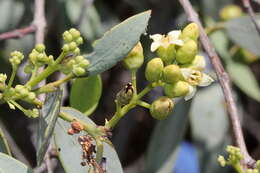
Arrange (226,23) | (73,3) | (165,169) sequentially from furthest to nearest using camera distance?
(73,3), (226,23), (165,169)

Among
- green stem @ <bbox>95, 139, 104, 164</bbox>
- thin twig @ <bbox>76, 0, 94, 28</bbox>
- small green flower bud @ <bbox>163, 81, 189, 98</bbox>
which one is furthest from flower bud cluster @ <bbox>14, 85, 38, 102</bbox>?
thin twig @ <bbox>76, 0, 94, 28</bbox>

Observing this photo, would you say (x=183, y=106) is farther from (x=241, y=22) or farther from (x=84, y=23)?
(x=84, y=23)

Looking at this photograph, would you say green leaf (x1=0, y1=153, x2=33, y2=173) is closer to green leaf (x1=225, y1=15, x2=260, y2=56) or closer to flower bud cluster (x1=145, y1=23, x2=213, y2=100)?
flower bud cluster (x1=145, y1=23, x2=213, y2=100)

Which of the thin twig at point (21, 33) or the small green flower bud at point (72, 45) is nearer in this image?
the small green flower bud at point (72, 45)

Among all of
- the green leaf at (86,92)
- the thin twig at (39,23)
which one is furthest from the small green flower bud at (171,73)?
the thin twig at (39,23)

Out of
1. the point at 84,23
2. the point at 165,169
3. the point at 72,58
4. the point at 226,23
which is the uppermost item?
the point at 72,58

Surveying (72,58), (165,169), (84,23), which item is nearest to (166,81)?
(72,58)

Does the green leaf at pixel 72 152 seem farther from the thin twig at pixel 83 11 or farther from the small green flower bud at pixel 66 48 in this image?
the thin twig at pixel 83 11

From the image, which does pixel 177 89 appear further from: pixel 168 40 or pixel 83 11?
pixel 83 11
